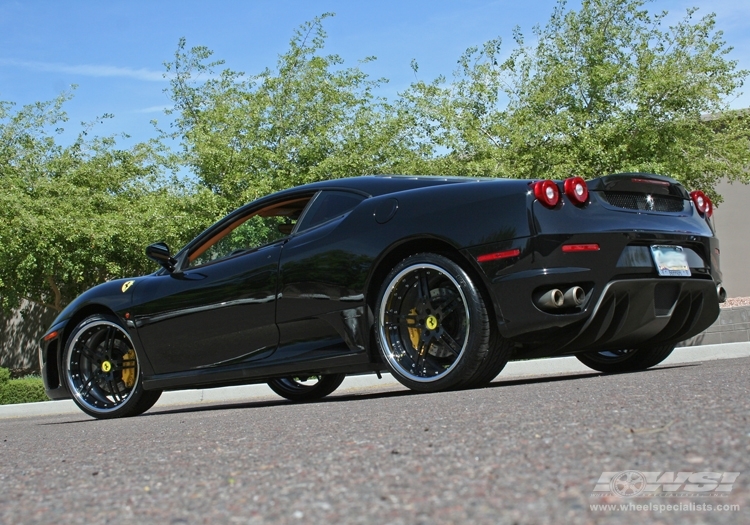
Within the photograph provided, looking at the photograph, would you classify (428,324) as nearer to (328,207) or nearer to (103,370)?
(328,207)

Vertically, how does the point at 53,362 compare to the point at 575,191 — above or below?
below

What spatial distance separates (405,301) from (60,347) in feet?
10.5

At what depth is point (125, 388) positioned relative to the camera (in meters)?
6.89

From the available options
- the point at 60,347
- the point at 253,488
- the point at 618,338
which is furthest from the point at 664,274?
the point at 60,347

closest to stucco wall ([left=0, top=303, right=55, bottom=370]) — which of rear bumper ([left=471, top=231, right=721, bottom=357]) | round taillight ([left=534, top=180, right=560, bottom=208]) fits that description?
rear bumper ([left=471, top=231, right=721, bottom=357])

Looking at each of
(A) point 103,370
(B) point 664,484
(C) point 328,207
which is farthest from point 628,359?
(B) point 664,484

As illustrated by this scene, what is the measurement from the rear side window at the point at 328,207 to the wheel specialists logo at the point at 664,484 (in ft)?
12.0

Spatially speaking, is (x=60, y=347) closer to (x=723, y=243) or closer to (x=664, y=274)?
(x=664, y=274)

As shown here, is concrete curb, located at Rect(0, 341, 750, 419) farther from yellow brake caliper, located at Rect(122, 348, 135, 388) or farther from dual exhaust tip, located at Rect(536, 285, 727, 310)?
dual exhaust tip, located at Rect(536, 285, 727, 310)

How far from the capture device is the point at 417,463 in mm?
2680

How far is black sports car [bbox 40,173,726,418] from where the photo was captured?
4.87 m

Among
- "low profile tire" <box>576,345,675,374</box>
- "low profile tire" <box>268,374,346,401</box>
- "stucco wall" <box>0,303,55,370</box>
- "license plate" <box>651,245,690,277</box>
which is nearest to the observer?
"license plate" <box>651,245,690,277</box>

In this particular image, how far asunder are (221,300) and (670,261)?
9.39ft

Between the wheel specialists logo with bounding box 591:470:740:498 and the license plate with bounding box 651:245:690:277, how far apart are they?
305 centimetres
